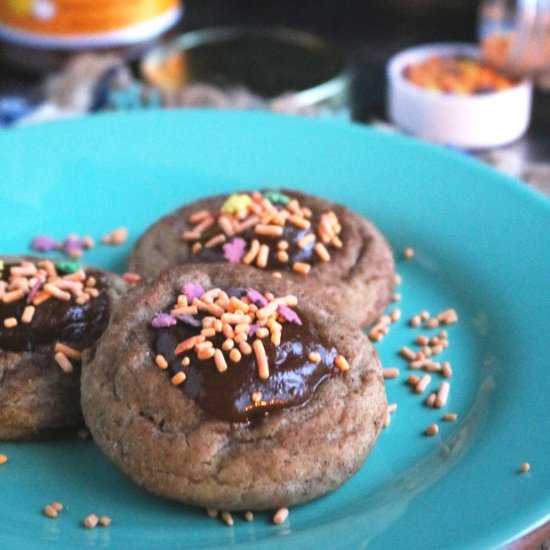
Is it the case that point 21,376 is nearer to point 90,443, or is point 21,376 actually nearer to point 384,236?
point 90,443

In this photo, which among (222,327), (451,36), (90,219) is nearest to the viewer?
(222,327)

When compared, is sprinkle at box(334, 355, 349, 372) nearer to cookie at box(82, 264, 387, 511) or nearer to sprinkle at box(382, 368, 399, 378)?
cookie at box(82, 264, 387, 511)

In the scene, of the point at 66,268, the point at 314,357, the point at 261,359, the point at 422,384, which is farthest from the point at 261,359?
the point at 66,268

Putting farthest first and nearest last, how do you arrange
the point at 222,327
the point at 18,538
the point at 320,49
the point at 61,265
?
the point at 320,49, the point at 61,265, the point at 222,327, the point at 18,538

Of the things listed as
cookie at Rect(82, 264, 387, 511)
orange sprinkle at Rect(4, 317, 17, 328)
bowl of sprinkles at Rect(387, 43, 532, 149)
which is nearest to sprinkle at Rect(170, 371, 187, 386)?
cookie at Rect(82, 264, 387, 511)

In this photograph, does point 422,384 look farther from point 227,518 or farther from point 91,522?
point 91,522

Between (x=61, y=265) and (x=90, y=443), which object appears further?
(x=61, y=265)

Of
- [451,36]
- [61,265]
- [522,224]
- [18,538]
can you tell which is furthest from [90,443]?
[451,36]

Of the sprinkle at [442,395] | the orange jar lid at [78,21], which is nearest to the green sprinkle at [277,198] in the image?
the sprinkle at [442,395]
